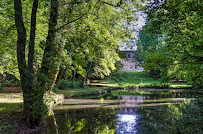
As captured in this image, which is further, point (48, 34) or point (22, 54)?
point (48, 34)

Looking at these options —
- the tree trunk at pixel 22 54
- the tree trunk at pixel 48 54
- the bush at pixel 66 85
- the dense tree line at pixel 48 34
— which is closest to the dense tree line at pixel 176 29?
the dense tree line at pixel 48 34

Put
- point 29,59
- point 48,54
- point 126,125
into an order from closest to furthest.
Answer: point 29,59 < point 48,54 < point 126,125

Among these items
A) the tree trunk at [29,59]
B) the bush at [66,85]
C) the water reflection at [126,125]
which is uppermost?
the tree trunk at [29,59]

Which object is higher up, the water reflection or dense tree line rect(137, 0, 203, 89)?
dense tree line rect(137, 0, 203, 89)

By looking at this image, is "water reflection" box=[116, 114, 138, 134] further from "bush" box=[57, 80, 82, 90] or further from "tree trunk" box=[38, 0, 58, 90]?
"bush" box=[57, 80, 82, 90]

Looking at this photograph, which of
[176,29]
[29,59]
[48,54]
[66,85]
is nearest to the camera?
[176,29]

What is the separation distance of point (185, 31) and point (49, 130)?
8.29 m

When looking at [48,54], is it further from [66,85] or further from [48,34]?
[66,85]

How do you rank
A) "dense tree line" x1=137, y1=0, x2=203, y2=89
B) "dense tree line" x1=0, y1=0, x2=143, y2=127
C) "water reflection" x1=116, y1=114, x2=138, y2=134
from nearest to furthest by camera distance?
"dense tree line" x1=137, y1=0, x2=203, y2=89 < "dense tree line" x1=0, y1=0, x2=143, y2=127 < "water reflection" x1=116, y1=114, x2=138, y2=134

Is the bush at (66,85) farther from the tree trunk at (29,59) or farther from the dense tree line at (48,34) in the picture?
the tree trunk at (29,59)

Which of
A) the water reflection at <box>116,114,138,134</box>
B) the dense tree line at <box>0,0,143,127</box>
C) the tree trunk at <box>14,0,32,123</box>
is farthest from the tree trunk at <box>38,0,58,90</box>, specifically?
the water reflection at <box>116,114,138,134</box>

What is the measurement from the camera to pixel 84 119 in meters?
12.4

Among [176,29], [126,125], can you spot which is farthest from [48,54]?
[176,29]

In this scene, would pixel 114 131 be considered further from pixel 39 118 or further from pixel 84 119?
pixel 39 118
